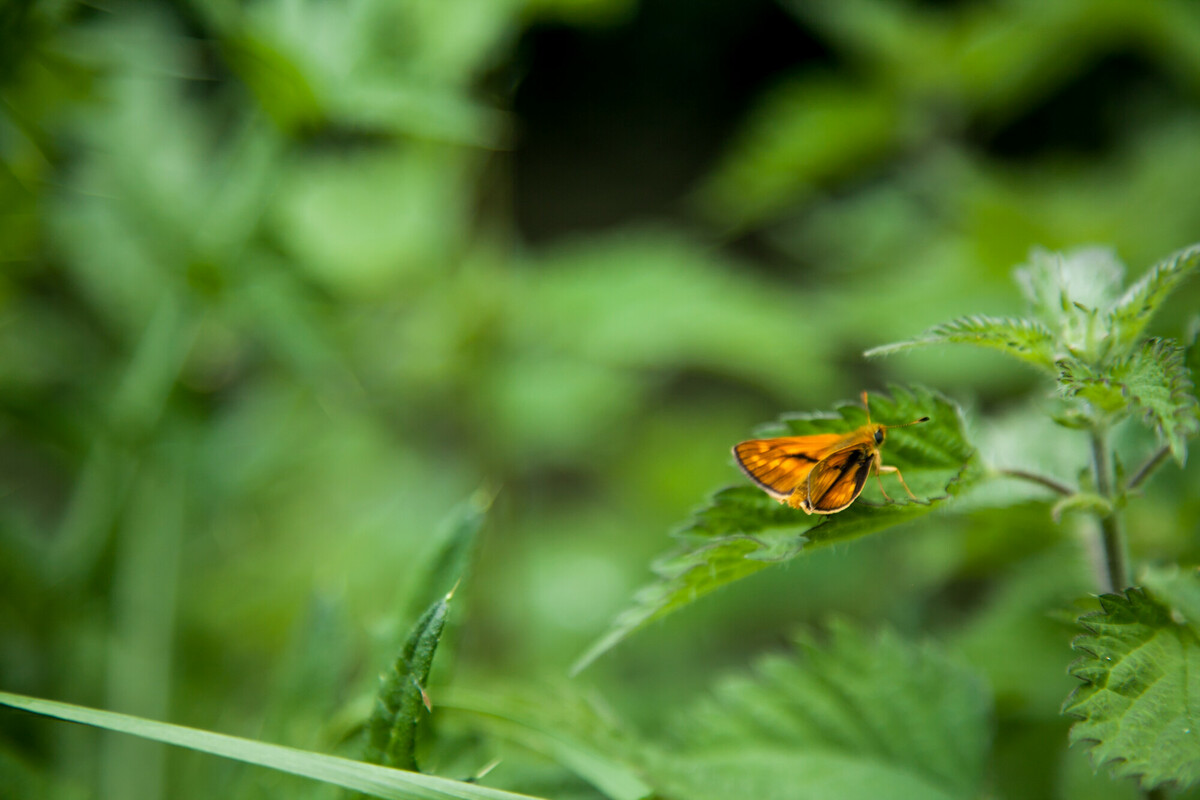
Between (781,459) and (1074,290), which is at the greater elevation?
(1074,290)

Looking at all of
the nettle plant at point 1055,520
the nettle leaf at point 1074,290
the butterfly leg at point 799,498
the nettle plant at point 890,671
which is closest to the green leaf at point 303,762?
the nettle plant at point 890,671

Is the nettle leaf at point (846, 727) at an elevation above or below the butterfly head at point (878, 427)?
below

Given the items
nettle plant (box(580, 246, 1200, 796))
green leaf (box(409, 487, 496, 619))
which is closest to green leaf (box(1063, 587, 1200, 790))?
nettle plant (box(580, 246, 1200, 796))

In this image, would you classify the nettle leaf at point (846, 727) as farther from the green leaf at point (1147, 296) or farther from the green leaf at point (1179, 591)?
the green leaf at point (1147, 296)

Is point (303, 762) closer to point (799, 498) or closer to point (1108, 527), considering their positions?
Answer: point (799, 498)

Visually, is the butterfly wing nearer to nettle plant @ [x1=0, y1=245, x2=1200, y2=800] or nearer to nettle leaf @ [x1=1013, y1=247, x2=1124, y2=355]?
nettle plant @ [x1=0, y1=245, x2=1200, y2=800]

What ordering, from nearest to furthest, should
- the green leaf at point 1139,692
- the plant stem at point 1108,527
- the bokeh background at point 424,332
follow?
the green leaf at point 1139,692
the plant stem at point 1108,527
the bokeh background at point 424,332

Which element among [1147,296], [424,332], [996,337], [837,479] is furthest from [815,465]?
[424,332]
